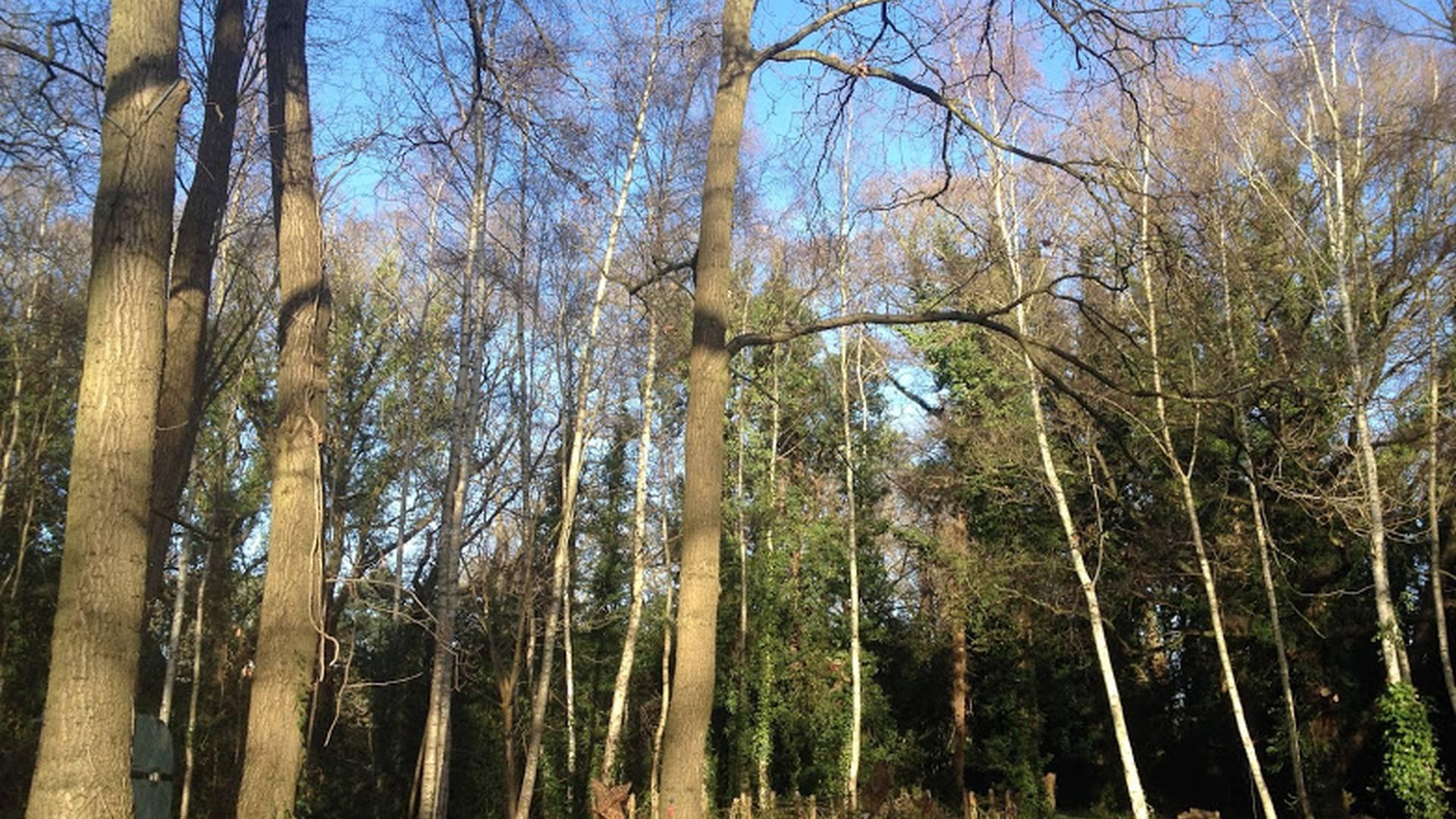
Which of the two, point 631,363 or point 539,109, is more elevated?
point 631,363

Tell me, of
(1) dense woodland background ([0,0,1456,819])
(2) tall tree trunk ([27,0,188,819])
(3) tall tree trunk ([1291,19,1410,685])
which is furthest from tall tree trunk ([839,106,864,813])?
(2) tall tree trunk ([27,0,188,819])

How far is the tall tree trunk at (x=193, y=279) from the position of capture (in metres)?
6.55

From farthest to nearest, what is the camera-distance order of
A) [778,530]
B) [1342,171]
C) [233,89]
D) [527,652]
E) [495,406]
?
[778,530], [495,406], [527,652], [1342,171], [233,89]

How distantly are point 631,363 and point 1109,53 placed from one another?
12.0 meters

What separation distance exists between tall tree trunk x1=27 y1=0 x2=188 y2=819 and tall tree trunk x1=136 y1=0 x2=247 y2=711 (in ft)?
4.94

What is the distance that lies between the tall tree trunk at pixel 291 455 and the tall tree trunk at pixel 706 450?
84.2 inches

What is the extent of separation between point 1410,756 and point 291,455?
1331cm

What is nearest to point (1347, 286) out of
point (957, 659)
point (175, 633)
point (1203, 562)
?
point (1203, 562)

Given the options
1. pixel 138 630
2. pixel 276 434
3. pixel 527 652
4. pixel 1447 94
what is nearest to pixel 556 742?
pixel 527 652

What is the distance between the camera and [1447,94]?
13.5 metres

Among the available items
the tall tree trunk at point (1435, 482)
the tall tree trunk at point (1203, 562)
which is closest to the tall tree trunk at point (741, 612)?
the tall tree trunk at point (1203, 562)

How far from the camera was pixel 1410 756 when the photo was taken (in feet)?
42.0

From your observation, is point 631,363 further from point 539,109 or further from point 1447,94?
point 1447,94

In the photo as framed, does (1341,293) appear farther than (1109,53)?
Yes
